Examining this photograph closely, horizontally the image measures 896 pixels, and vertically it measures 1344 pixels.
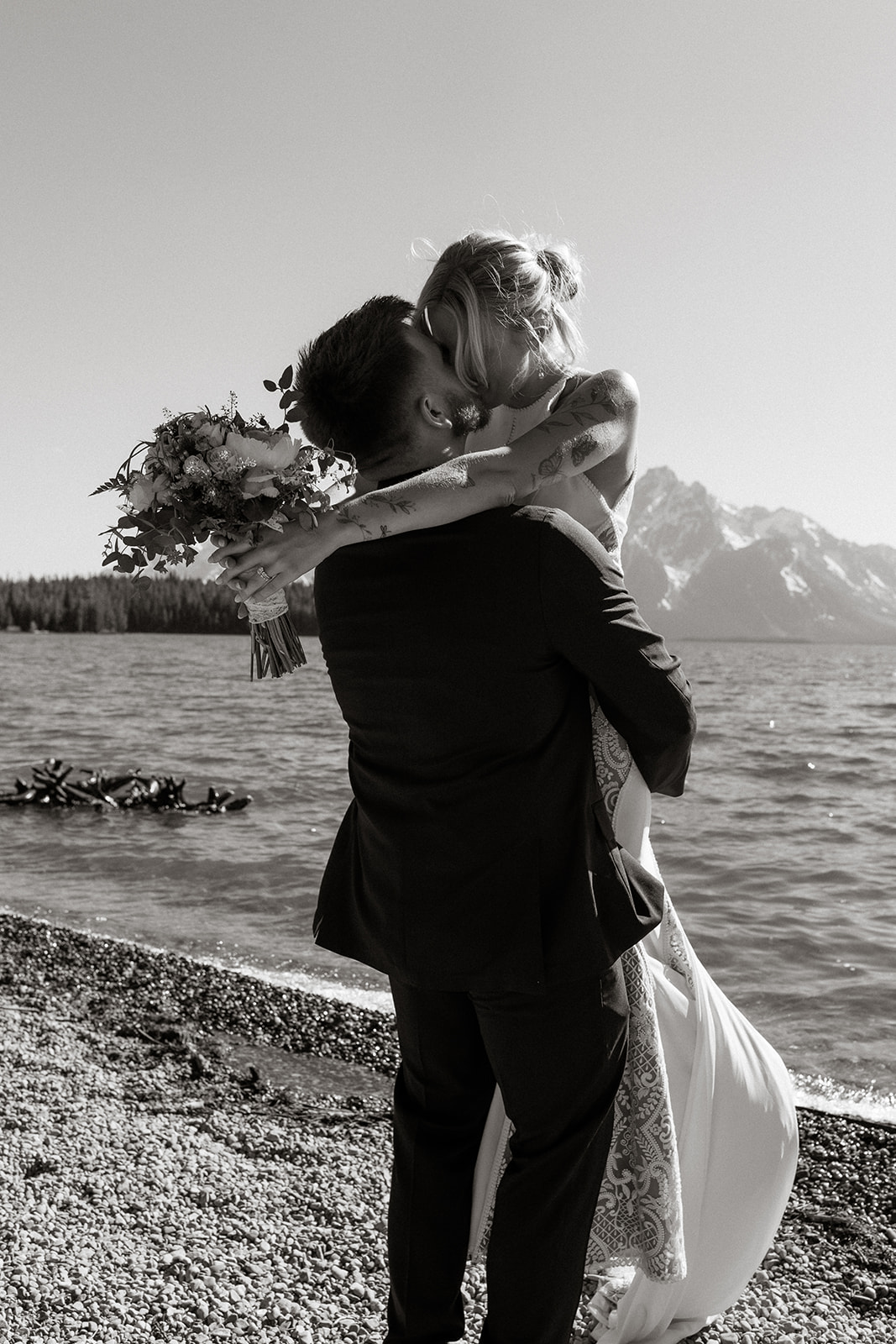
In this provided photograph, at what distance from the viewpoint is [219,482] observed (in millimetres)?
2191

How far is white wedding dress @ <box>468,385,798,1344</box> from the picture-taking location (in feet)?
8.54

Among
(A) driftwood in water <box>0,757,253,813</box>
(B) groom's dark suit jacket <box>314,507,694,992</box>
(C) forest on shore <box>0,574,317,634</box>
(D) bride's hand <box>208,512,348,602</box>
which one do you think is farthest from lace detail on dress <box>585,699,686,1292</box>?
(C) forest on shore <box>0,574,317,634</box>

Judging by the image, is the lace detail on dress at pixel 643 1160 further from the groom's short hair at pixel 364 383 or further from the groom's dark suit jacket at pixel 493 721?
the groom's short hair at pixel 364 383

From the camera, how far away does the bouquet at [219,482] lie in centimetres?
217

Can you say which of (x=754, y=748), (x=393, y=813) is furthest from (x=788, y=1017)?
(x=754, y=748)

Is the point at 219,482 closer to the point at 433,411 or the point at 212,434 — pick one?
the point at 212,434

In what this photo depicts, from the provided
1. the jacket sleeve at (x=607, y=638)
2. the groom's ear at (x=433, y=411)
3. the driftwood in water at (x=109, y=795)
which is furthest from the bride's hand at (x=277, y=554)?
the driftwood in water at (x=109, y=795)

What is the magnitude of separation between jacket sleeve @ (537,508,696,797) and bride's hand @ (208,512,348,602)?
0.43m

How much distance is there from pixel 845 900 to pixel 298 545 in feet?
36.9

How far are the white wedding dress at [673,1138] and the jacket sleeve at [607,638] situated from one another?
292mm

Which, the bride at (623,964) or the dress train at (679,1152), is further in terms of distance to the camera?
the dress train at (679,1152)

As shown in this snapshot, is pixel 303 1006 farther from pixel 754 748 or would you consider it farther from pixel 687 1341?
pixel 754 748

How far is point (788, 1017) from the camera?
7.82 m

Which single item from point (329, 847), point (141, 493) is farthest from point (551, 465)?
point (329, 847)
